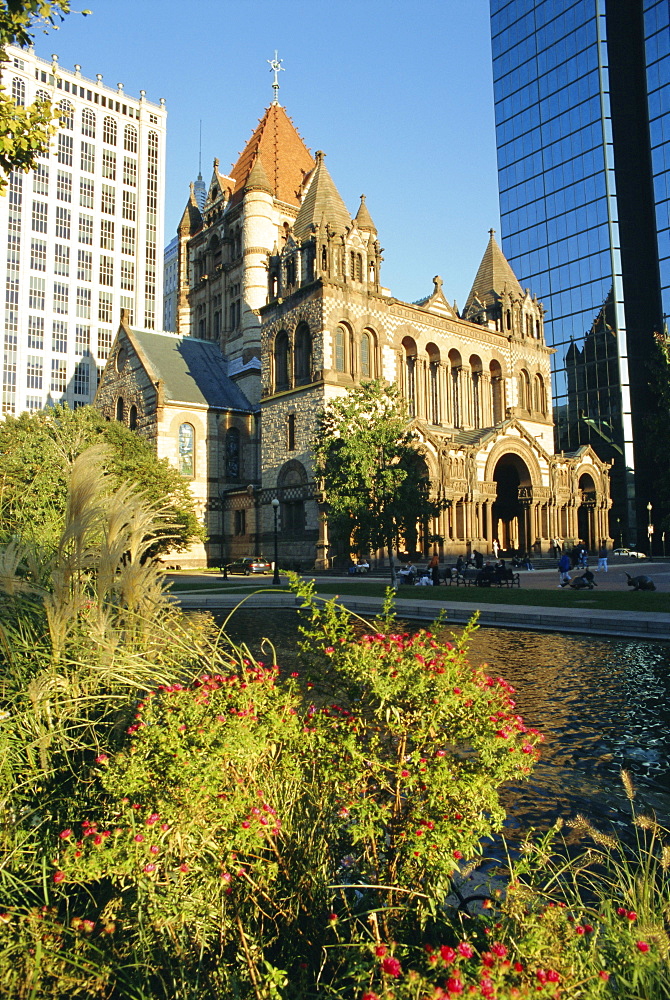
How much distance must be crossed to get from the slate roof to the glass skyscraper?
35.9 m

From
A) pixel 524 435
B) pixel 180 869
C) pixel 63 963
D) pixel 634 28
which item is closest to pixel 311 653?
pixel 180 869

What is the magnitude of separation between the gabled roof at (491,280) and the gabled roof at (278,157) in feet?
58.0

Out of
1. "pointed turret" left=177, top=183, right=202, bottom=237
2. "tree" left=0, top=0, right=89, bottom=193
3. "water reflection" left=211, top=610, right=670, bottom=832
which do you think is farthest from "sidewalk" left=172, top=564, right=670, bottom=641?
"pointed turret" left=177, top=183, right=202, bottom=237

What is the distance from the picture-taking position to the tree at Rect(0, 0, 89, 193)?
30.2 ft

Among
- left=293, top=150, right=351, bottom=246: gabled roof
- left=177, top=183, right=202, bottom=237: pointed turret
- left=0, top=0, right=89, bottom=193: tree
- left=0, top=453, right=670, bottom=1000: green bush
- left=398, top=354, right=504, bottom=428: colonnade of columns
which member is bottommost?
left=0, top=453, right=670, bottom=1000: green bush

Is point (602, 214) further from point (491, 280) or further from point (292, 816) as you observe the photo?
point (292, 816)

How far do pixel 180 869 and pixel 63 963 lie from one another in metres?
0.78

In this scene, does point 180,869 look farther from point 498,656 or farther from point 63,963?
point 498,656

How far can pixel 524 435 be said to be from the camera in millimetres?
47562

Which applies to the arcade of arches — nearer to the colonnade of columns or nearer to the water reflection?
the colonnade of columns

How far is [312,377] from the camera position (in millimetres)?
41312

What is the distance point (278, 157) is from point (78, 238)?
5343 cm

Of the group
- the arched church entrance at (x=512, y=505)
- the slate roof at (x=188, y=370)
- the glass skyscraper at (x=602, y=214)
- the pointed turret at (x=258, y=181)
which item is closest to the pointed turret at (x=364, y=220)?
the pointed turret at (x=258, y=181)

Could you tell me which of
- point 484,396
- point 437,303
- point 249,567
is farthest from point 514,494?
point 249,567
